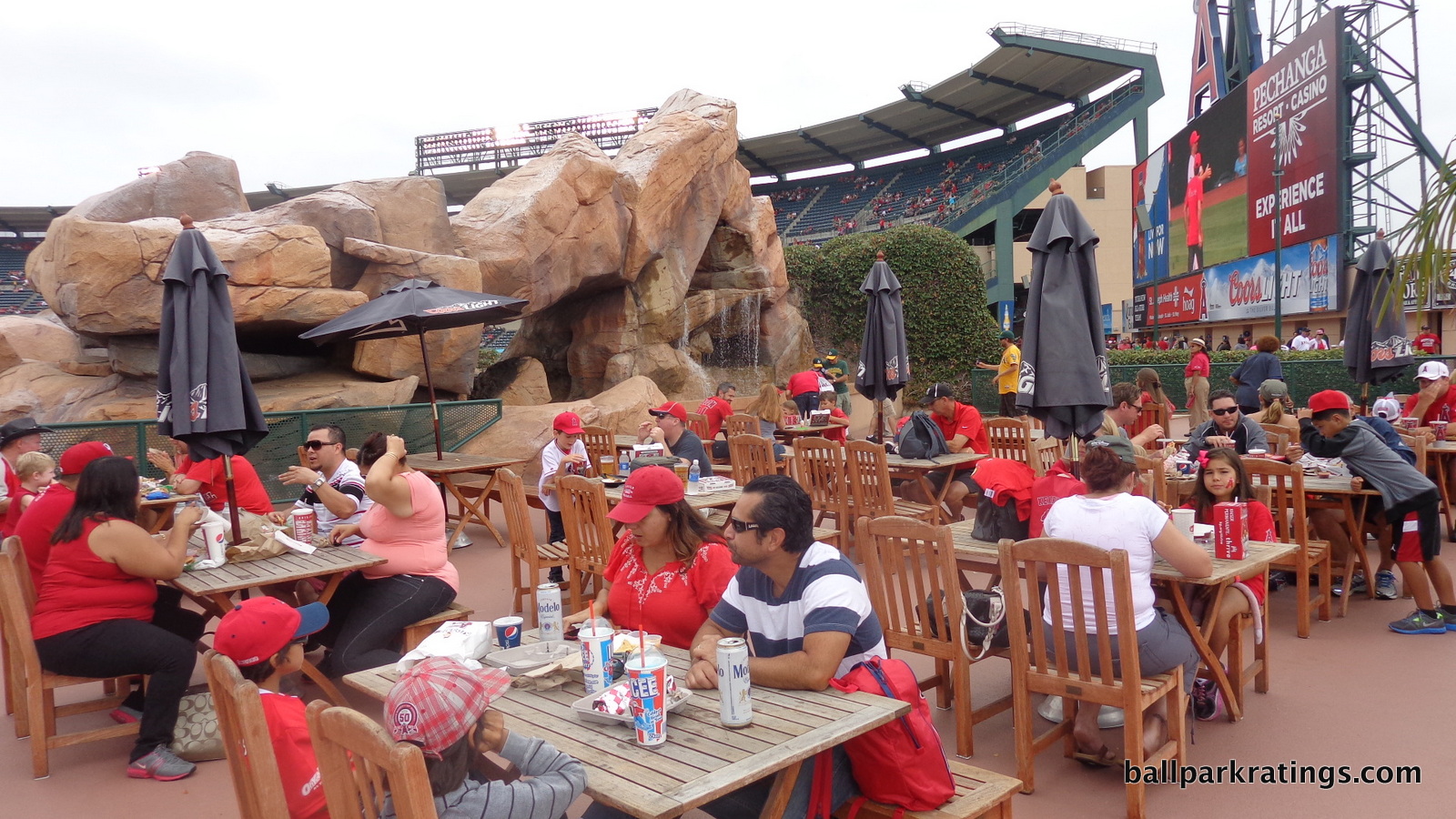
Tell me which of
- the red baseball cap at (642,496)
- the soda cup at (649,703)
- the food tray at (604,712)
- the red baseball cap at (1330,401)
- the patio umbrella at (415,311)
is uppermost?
the patio umbrella at (415,311)

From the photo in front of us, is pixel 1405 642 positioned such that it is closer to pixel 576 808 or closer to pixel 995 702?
pixel 995 702

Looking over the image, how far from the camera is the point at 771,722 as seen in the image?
229 centimetres

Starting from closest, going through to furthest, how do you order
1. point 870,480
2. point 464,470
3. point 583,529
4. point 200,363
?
point 200,363
point 583,529
point 870,480
point 464,470

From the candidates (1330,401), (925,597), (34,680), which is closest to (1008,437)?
(1330,401)

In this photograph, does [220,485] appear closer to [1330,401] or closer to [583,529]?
[583,529]

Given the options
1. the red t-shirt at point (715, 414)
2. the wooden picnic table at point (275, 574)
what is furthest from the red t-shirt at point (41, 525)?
the red t-shirt at point (715, 414)

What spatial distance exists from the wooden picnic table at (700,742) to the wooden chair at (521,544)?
2815mm

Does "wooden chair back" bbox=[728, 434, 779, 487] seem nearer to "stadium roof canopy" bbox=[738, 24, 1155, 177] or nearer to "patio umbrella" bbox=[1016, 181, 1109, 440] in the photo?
"patio umbrella" bbox=[1016, 181, 1109, 440]

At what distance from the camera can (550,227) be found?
13641 mm

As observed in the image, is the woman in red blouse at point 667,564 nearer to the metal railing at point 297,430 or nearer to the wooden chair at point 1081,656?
the wooden chair at point 1081,656

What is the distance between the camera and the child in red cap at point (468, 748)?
1.85 meters

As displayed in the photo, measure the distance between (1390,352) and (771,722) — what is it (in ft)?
27.2

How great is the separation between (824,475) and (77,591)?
15.1 feet

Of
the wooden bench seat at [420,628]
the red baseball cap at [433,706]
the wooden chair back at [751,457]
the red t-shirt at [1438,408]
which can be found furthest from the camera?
the red t-shirt at [1438,408]
